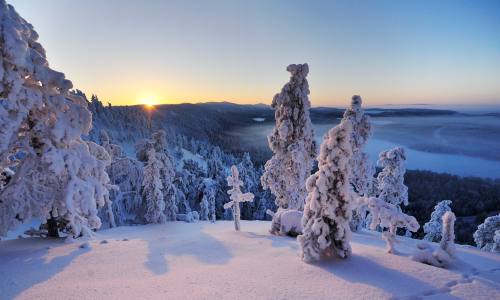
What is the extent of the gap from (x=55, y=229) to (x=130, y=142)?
271 feet

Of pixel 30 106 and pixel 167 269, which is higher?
pixel 30 106

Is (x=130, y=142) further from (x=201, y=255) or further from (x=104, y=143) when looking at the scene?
(x=201, y=255)

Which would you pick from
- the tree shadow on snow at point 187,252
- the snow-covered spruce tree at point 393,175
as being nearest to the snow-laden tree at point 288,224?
the tree shadow on snow at point 187,252

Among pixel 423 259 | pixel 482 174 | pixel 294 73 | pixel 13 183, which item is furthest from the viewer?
pixel 482 174

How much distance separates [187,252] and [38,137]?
7.14 meters

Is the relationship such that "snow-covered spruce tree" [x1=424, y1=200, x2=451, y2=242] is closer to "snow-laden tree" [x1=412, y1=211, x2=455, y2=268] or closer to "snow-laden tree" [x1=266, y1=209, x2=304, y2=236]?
"snow-laden tree" [x1=266, y1=209, x2=304, y2=236]

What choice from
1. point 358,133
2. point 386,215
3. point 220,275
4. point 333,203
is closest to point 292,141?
point 358,133

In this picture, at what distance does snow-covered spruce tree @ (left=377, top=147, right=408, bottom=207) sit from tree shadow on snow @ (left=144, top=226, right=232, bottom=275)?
21055mm

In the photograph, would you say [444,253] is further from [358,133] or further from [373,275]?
[358,133]

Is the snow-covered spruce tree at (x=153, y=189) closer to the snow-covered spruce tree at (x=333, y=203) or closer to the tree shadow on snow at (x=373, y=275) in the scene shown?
the snow-covered spruce tree at (x=333, y=203)

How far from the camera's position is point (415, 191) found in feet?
275

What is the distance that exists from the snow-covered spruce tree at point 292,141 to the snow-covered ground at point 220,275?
11828mm

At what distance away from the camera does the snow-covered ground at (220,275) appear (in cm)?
809

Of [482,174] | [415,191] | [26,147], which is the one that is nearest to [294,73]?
[26,147]
